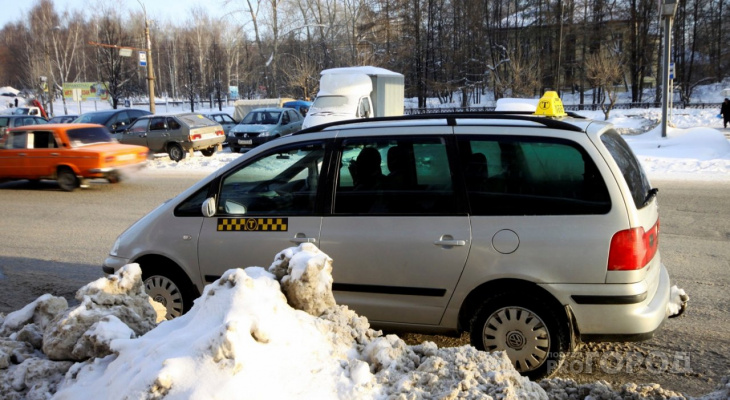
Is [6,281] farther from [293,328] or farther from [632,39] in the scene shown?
[632,39]

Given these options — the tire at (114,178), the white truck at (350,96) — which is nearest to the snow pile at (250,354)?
the tire at (114,178)

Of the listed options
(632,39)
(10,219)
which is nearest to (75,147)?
(10,219)

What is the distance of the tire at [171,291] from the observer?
4.84m

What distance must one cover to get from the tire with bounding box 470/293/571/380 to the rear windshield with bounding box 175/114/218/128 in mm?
18308

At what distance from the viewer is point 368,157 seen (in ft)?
14.9

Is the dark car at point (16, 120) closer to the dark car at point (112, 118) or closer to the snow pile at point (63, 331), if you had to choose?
the dark car at point (112, 118)

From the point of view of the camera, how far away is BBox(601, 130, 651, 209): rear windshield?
4039mm

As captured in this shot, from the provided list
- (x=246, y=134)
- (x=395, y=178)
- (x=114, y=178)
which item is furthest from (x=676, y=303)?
(x=246, y=134)

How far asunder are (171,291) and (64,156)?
1015 cm

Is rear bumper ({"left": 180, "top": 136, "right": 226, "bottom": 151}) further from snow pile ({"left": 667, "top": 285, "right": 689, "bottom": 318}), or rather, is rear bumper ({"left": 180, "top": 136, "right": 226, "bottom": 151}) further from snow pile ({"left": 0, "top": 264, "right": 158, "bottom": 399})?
snow pile ({"left": 667, "top": 285, "right": 689, "bottom": 318})

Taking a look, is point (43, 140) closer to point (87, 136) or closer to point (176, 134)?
point (87, 136)

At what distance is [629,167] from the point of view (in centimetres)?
423

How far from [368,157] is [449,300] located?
48.5 inches

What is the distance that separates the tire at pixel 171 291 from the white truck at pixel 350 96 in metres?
16.1
